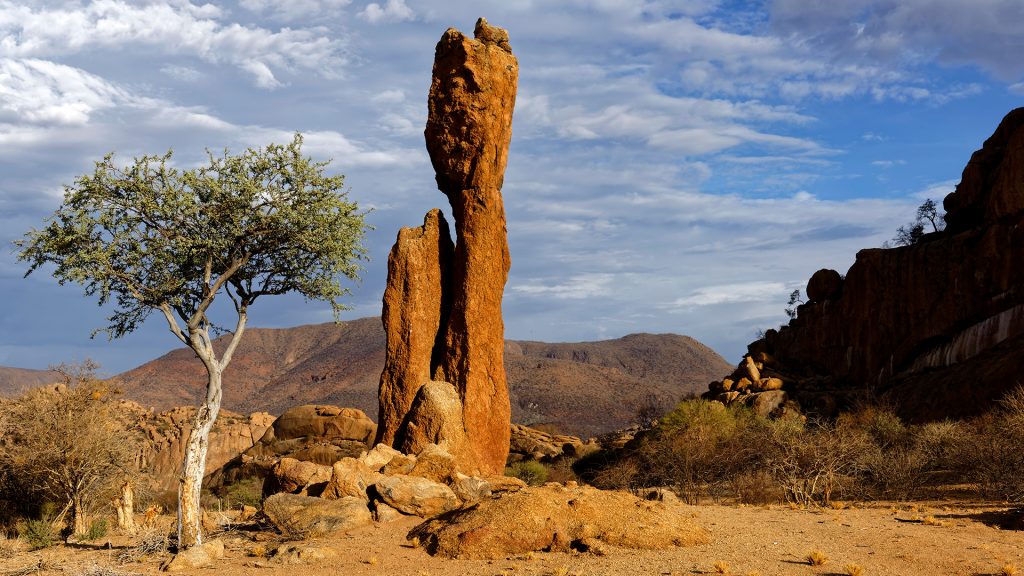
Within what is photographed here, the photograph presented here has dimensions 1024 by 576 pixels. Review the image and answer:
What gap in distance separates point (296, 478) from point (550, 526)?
22.3 feet

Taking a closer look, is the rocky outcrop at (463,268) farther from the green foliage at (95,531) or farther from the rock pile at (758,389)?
the rock pile at (758,389)

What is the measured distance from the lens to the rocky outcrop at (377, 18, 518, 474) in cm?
2141

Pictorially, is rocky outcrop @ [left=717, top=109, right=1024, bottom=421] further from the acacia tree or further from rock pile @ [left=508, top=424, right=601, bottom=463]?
the acacia tree

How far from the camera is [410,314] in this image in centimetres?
2158

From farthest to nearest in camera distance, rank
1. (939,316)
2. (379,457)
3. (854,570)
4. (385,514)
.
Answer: (939,316), (379,457), (385,514), (854,570)

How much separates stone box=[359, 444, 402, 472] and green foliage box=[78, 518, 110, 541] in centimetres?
822

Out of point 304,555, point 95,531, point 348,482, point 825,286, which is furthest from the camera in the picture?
point 825,286

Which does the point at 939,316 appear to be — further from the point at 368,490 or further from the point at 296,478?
the point at 296,478

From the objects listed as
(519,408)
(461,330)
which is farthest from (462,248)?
(519,408)

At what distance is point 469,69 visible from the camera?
21.8 meters

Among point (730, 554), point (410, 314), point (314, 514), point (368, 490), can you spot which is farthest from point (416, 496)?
point (730, 554)

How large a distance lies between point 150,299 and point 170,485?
89.4 ft

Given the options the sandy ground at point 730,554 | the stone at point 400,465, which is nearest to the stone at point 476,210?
the stone at point 400,465

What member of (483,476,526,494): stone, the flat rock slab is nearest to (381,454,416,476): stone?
the flat rock slab
